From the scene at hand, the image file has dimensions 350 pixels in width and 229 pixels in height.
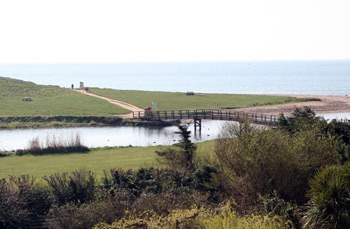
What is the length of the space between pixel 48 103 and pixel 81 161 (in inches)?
1896

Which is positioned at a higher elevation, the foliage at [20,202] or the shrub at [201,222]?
the shrub at [201,222]

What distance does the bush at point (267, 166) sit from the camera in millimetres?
24641

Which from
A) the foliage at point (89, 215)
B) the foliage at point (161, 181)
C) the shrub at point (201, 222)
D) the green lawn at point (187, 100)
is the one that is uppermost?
the green lawn at point (187, 100)

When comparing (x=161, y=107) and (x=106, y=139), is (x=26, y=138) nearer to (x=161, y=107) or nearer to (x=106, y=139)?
(x=106, y=139)

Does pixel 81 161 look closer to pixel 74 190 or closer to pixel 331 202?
pixel 74 190

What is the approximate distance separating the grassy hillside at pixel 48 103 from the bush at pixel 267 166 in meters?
49.7

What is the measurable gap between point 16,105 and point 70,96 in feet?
39.3

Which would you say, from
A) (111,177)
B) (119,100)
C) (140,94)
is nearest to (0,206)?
(111,177)

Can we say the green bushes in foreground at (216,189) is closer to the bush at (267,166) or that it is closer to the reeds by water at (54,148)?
the bush at (267,166)

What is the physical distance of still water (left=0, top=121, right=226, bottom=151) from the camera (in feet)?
179

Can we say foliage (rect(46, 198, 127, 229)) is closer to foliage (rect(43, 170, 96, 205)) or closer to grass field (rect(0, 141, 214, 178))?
foliage (rect(43, 170, 96, 205))

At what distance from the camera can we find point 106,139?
57.7 m

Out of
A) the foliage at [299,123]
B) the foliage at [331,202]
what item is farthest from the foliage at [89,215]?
the foliage at [299,123]

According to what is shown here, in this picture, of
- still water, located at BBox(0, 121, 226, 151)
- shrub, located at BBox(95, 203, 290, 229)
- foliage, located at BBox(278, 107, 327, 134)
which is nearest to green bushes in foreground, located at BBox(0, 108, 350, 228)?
shrub, located at BBox(95, 203, 290, 229)
